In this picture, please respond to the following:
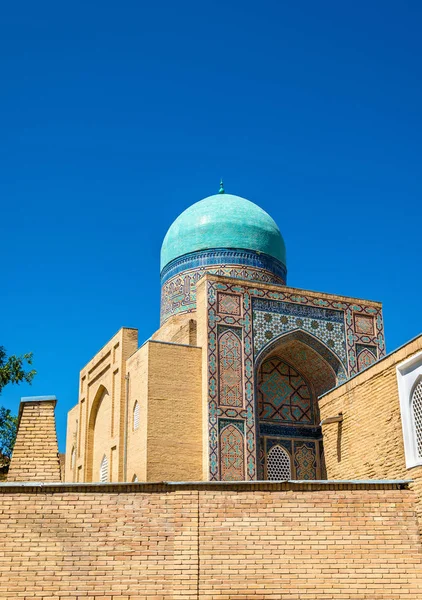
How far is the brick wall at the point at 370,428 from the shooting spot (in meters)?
7.62

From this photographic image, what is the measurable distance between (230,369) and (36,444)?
6.46 metres

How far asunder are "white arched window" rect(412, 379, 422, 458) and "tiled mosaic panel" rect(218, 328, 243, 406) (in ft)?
21.2

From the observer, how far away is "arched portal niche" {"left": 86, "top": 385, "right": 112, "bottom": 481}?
16375mm

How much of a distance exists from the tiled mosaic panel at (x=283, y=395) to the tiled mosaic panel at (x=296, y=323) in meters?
0.84

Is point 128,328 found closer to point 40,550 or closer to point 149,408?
point 149,408

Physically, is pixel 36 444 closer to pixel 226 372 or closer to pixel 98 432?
pixel 226 372

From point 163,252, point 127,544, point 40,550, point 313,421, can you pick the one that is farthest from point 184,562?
point 163,252

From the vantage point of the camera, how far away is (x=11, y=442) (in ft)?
50.1

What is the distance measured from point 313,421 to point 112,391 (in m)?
4.02

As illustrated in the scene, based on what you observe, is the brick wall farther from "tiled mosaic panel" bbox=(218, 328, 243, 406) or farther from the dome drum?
the dome drum

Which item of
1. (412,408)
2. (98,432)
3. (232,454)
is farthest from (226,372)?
(412,408)

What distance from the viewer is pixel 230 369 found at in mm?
13945

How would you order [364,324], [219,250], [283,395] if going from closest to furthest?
[283,395] < [364,324] < [219,250]

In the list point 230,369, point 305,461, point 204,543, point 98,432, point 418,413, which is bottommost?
point 204,543
